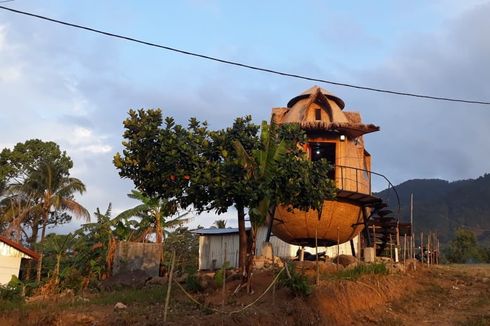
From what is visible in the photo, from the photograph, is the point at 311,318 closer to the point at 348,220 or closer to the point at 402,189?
the point at 348,220

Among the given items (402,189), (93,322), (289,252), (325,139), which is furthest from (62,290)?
(402,189)

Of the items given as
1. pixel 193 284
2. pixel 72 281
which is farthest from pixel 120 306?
pixel 72 281

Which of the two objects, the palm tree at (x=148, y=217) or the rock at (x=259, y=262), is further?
the palm tree at (x=148, y=217)

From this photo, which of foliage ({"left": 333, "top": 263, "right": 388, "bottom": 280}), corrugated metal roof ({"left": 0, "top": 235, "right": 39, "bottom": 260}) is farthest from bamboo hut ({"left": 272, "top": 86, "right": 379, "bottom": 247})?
corrugated metal roof ({"left": 0, "top": 235, "right": 39, "bottom": 260})

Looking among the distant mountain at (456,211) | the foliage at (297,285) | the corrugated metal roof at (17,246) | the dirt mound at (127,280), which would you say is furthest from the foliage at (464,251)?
the corrugated metal roof at (17,246)

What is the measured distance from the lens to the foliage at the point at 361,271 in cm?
1655

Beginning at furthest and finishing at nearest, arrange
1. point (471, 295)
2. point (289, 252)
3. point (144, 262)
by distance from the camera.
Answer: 1. point (289, 252)
2. point (144, 262)
3. point (471, 295)

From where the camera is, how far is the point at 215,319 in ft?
41.0

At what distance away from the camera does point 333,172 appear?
21.2 m

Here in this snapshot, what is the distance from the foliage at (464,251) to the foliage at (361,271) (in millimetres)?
23719

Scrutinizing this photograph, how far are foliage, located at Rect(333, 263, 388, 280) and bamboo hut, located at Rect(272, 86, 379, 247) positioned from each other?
2.07m

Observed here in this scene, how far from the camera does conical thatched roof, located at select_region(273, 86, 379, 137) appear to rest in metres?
20.9

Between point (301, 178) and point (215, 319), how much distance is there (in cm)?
462

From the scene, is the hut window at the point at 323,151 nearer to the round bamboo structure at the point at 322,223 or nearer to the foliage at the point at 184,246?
the round bamboo structure at the point at 322,223
